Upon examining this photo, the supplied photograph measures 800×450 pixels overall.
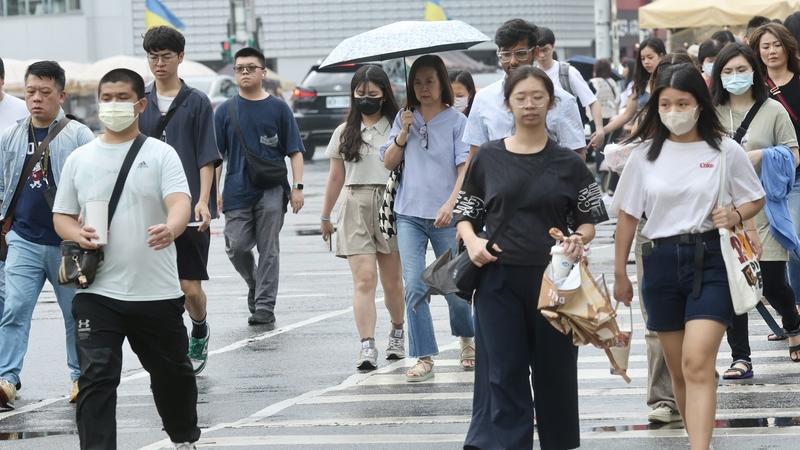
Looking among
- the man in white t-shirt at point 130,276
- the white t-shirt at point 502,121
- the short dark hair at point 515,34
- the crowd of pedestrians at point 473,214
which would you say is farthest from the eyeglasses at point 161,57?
the man in white t-shirt at point 130,276

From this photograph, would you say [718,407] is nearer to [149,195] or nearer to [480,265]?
[480,265]

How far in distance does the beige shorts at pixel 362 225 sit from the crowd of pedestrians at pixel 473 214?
0.05ft

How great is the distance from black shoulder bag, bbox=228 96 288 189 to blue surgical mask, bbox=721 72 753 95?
4237 millimetres

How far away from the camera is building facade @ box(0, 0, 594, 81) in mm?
60562

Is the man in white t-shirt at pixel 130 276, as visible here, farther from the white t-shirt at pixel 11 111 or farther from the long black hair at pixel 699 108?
the white t-shirt at pixel 11 111

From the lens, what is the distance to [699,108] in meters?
6.96

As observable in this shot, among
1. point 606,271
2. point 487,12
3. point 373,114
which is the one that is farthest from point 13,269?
point 487,12

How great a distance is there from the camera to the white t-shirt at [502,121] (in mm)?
8430

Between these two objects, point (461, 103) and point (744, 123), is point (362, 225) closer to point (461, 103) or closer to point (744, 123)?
point (744, 123)

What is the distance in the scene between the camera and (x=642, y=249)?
708cm

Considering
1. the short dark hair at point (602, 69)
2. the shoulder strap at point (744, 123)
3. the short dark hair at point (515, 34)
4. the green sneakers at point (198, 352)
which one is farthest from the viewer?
the short dark hair at point (602, 69)

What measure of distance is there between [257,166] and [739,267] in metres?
5.93

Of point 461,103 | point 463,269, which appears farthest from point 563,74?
point 463,269

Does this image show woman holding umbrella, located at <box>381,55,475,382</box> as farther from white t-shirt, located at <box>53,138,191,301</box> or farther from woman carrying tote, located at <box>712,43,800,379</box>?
white t-shirt, located at <box>53,138,191,301</box>
